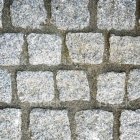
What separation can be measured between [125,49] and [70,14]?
1.06 ft

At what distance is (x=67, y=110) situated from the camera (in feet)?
6.97

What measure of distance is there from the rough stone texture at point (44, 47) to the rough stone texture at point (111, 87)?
0.25m

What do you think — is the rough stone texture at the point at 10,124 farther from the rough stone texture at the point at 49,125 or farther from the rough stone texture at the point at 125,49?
the rough stone texture at the point at 125,49

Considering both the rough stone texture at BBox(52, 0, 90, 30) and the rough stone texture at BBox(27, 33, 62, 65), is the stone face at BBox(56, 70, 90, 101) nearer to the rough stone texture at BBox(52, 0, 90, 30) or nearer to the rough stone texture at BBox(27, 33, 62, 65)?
the rough stone texture at BBox(27, 33, 62, 65)

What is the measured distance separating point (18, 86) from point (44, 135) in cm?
29

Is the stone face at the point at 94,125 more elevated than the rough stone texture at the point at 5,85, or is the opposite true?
the rough stone texture at the point at 5,85

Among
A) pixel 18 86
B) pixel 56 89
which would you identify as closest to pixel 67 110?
pixel 56 89

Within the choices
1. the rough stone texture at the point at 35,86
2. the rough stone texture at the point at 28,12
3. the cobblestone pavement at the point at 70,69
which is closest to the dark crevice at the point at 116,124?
the cobblestone pavement at the point at 70,69

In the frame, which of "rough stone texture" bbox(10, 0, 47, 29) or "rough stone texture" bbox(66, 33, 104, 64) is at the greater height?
"rough stone texture" bbox(10, 0, 47, 29)

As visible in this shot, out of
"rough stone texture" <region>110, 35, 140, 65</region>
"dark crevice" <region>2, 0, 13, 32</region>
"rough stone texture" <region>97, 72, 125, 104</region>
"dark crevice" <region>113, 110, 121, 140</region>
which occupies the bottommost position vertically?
"dark crevice" <region>113, 110, 121, 140</region>

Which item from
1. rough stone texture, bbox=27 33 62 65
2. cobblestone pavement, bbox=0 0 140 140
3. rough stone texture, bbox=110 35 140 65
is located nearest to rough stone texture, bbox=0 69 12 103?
cobblestone pavement, bbox=0 0 140 140

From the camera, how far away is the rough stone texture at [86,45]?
205cm

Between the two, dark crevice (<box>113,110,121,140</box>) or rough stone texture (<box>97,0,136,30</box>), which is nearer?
rough stone texture (<box>97,0,136,30</box>)

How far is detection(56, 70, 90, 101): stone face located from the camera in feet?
6.84
